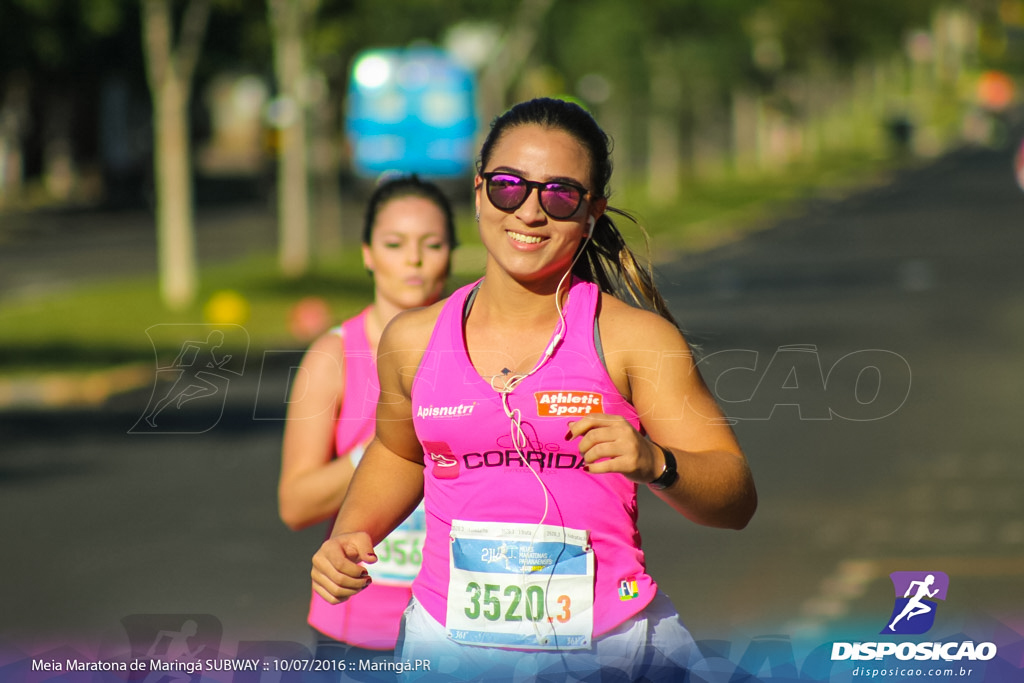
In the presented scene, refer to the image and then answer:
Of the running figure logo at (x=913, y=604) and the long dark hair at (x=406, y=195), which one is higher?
the long dark hair at (x=406, y=195)

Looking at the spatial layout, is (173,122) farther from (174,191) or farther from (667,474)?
(667,474)

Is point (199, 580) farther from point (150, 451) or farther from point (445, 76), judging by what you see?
point (445, 76)

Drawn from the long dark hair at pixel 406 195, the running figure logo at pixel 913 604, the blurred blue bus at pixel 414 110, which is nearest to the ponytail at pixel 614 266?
the running figure logo at pixel 913 604

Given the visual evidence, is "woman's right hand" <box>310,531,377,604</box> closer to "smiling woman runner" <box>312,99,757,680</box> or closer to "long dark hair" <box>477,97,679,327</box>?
"smiling woman runner" <box>312,99,757,680</box>

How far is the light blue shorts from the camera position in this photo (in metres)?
3.09

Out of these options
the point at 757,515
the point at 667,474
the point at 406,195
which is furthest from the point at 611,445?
the point at 757,515

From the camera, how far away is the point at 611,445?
9.09 ft

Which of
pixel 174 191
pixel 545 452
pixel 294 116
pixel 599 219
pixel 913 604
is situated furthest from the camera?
pixel 294 116

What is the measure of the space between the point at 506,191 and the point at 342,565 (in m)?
0.74

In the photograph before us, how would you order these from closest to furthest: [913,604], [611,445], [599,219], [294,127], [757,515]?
1. [611,445]
2. [599,219]
3. [913,604]
4. [757,515]
5. [294,127]

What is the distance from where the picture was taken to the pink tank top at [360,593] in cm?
403

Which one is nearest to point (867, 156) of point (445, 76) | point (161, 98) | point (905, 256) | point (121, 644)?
point (445, 76)

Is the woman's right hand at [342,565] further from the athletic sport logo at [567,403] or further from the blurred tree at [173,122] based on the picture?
the blurred tree at [173,122]

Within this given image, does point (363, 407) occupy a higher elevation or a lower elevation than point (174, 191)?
higher
